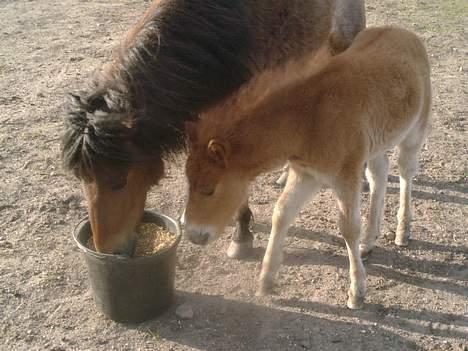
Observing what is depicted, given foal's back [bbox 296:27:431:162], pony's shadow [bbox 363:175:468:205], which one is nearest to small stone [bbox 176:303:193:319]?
foal's back [bbox 296:27:431:162]

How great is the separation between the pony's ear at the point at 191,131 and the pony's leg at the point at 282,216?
73 centimetres

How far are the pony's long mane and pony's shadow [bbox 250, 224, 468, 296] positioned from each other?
1.35 meters

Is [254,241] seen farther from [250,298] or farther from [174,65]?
[174,65]

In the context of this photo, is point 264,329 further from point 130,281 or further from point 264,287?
point 130,281

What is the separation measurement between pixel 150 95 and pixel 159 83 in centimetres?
9

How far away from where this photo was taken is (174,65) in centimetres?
306

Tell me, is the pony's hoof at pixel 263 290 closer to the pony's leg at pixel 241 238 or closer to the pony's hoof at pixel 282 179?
the pony's leg at pixel 241 238

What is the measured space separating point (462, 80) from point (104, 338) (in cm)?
553

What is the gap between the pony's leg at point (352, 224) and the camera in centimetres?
320

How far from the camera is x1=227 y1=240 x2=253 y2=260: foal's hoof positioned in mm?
3873

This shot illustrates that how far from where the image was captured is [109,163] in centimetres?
281

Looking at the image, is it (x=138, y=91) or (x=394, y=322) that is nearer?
(x=138, y=91)

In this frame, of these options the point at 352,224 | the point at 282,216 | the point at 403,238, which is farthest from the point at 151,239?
the point at 403,238

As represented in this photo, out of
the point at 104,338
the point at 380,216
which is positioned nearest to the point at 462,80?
the point at 380,216
